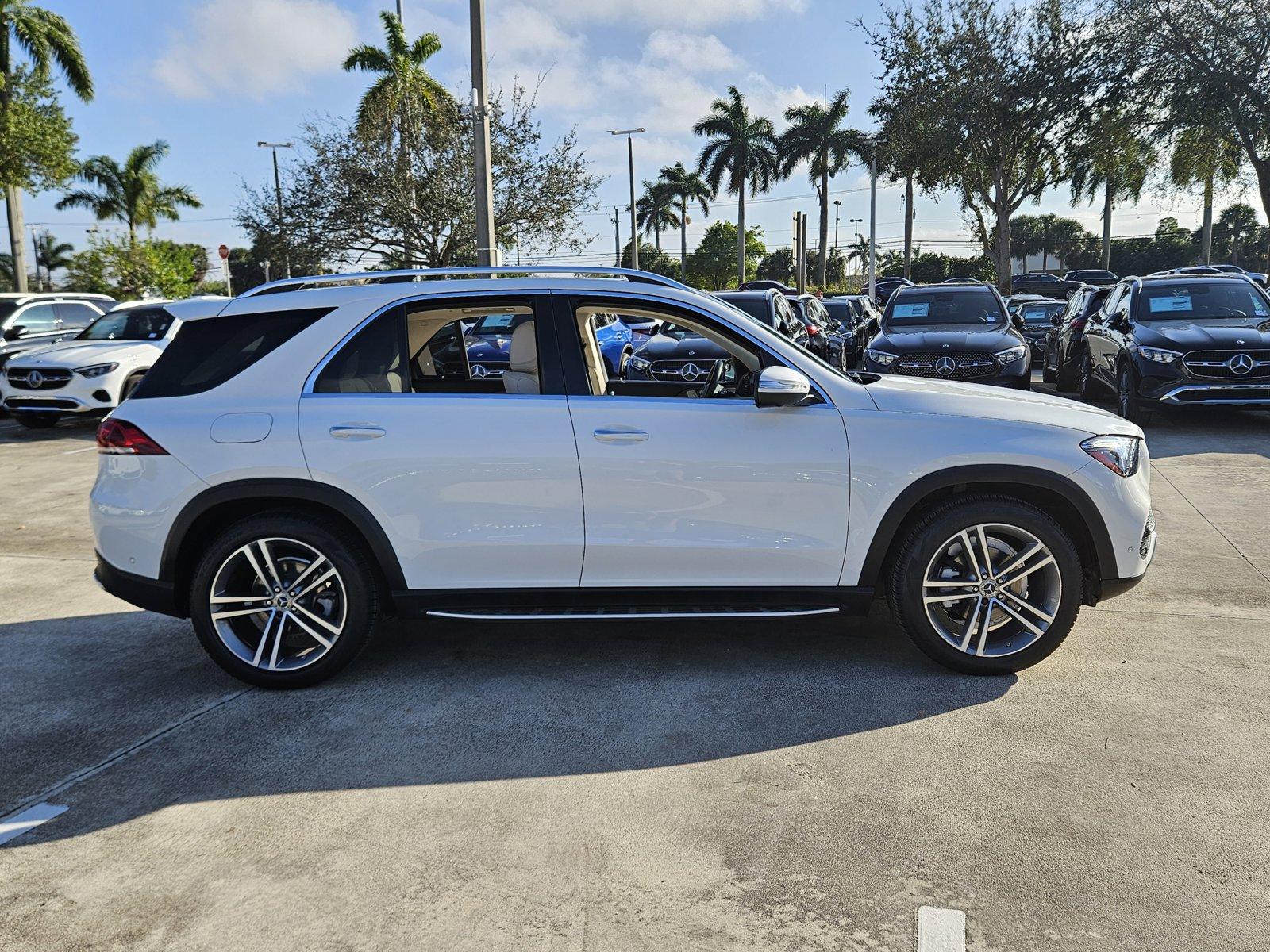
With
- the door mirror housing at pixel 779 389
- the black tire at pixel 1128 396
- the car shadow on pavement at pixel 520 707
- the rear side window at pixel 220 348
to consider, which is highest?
the rear side window at pixel 220 348

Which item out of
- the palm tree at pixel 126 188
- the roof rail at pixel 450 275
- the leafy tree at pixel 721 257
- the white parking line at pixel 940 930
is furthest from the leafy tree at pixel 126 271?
the leafy tree at pixel 721 257

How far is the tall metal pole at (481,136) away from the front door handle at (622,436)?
9552 millimetres

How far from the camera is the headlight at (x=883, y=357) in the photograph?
1237 cm

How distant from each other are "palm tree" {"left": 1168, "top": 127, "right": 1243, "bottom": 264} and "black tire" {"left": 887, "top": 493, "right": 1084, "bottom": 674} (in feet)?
78.9

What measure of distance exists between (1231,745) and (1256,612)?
1.91 meters

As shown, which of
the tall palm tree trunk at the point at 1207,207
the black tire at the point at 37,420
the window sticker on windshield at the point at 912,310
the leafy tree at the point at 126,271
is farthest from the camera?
the leafy tree at the point at 126,271

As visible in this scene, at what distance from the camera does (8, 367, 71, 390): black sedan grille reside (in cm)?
1273

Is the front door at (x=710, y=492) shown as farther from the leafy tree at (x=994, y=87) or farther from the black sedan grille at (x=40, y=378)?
the leafy tree at (x=994, y=87)

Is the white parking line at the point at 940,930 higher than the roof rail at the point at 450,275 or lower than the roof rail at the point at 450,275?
lower

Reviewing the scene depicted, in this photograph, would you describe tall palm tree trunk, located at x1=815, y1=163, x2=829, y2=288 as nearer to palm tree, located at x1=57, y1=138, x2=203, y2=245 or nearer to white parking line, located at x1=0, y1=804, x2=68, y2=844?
palm tree, located at x1=57, y1=138, x2=203, y2=245

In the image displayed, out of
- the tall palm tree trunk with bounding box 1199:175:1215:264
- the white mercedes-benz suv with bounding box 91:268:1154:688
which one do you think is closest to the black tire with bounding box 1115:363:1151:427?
the white mercedes-benz suv with bounding box 91:268:1154:688

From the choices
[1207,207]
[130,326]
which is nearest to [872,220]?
[1207,207]

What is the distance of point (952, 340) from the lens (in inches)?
490

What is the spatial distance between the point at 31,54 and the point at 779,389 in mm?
31610
